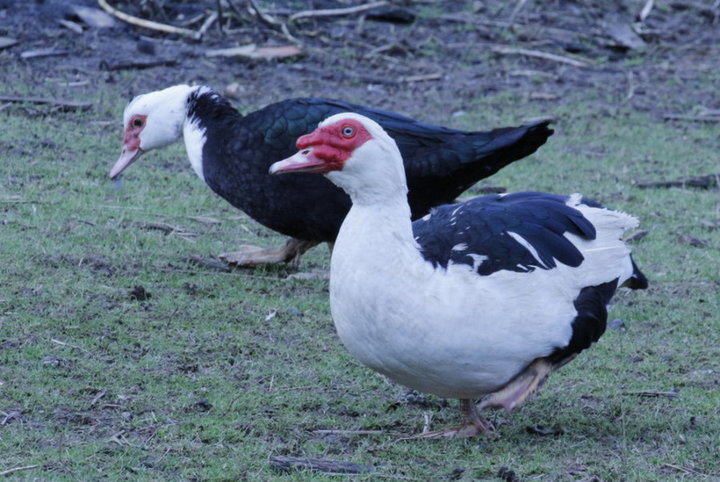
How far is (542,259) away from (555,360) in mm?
368

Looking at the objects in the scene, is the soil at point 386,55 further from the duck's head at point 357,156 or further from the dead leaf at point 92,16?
the duck's head at point 357,156

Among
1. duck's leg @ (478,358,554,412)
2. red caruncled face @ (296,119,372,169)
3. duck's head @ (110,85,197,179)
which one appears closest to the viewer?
red caruncled face @ (296,119,372,169)

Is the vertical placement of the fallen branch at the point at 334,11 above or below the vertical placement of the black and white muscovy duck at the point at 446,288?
below

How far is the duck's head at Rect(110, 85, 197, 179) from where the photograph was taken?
6.51m

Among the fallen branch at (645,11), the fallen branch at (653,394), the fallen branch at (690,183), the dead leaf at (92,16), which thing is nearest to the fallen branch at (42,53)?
the dead leaf at (92,16)

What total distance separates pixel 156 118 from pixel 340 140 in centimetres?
280

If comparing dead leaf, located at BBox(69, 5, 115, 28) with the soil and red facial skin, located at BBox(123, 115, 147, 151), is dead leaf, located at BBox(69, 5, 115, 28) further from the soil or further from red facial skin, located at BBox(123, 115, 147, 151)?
red facial skin, located at BBox(123, 115, 147, 151)

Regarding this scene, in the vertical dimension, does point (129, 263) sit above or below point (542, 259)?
below

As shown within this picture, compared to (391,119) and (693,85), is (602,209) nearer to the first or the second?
(391,119)

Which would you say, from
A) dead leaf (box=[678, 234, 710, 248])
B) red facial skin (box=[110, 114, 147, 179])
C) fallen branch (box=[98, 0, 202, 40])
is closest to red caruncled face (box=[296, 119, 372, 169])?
red facial skin (box=[110, 114, 147, 179])

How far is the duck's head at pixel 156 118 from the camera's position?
651 cm

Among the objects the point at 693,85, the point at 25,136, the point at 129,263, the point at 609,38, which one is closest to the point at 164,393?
the point at 129,263

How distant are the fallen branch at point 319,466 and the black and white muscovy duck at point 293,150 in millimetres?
2166

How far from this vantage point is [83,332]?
5.14m
